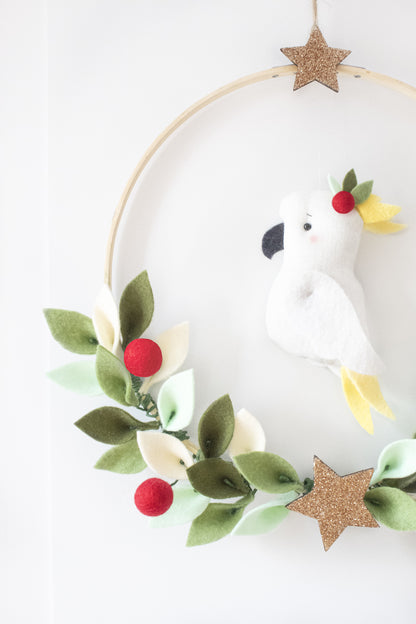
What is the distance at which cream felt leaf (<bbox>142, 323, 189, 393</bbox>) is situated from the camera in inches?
31.3

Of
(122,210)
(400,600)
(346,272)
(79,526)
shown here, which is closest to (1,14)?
(122,210)

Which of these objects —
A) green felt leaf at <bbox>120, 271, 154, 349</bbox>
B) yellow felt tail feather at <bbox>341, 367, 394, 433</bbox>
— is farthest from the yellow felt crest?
green felt leaf at <bbox>120, 271, 154, 349</bbox>

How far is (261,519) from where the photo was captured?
0.77 m

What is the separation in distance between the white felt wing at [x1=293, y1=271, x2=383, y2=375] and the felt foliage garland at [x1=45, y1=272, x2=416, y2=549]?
0.13 metres

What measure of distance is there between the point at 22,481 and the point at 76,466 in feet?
0.34

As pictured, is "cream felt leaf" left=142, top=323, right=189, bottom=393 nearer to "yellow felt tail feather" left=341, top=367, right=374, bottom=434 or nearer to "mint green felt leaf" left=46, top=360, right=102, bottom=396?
"mint green felt leaf" left=46, top=360, right=102, bottom=396

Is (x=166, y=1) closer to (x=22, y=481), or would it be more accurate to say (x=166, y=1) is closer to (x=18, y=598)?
(x=22, y=481)

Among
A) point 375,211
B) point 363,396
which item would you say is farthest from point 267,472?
point 375,211

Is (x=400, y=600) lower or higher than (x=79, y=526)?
lower

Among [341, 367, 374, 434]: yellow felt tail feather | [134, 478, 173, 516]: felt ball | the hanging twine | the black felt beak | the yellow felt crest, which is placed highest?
the hanging twine

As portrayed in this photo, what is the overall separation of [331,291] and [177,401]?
10.3 inches

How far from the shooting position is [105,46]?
88 centimetres

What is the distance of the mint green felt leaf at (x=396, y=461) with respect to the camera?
2.48ft

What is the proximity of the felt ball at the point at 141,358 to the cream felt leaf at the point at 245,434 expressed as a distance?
14 centimetres
